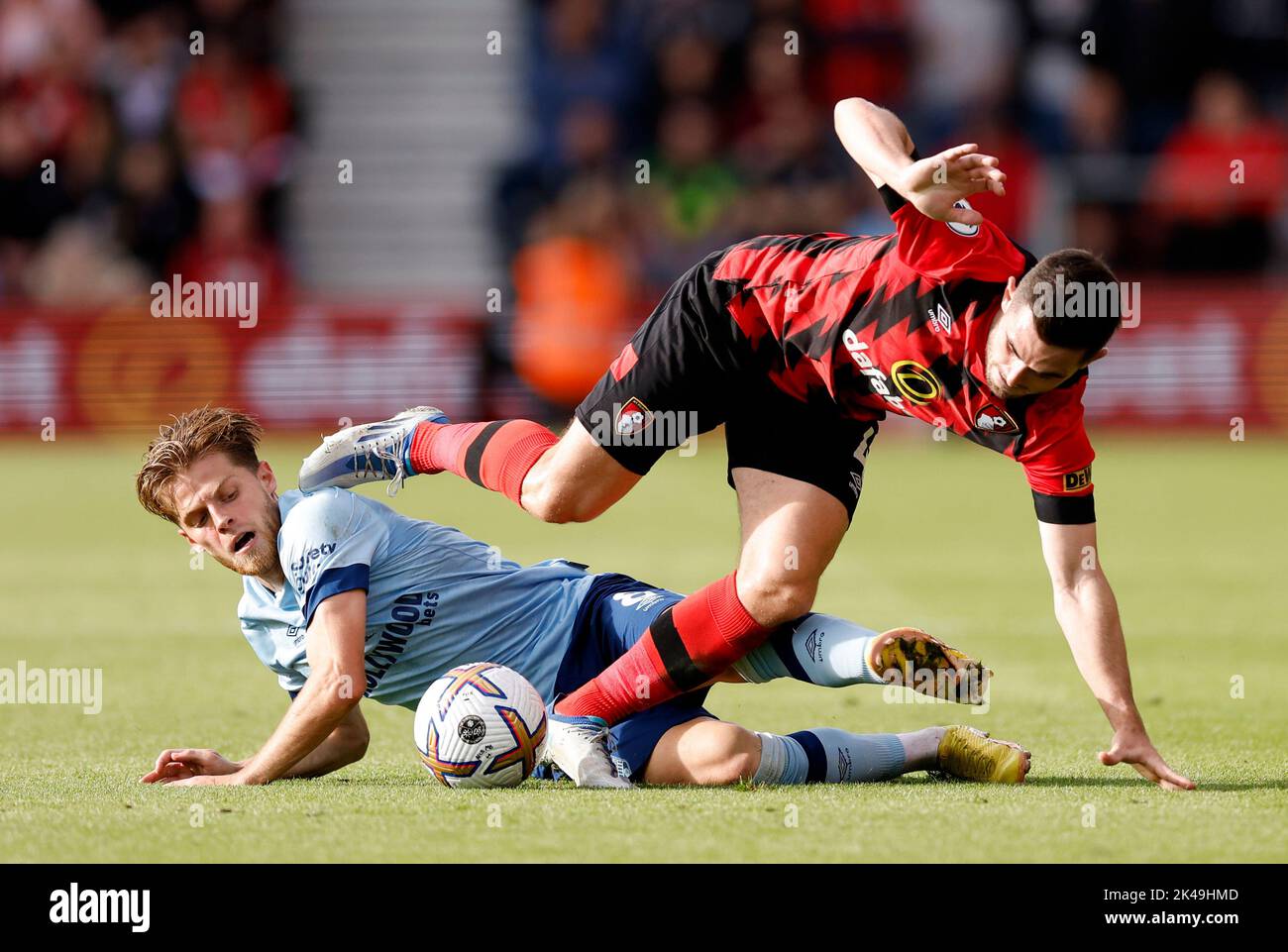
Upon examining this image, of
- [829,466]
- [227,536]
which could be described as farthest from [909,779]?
[227,536]

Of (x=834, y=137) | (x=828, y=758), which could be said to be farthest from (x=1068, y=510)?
(x=834, y=137)

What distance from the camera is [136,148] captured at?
20016 millimetres

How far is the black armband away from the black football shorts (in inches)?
24.8

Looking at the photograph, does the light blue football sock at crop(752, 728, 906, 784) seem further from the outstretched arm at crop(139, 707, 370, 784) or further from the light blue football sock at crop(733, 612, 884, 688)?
the outstretched arm at crop(139, 707, 370, 784)

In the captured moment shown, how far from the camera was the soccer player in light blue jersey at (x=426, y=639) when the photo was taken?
208 inches

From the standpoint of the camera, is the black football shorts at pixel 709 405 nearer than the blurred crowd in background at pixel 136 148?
Yes

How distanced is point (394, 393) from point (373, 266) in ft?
16.1

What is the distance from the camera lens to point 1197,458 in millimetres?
17672

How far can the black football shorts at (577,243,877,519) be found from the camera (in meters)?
5.67

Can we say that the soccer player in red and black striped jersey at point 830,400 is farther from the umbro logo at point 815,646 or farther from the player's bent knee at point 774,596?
the umbro logo at point 815,646

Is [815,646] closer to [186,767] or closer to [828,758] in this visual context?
[828,758]

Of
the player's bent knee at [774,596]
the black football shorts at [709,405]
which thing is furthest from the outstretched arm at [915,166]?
the player's bent knee at [774,596]

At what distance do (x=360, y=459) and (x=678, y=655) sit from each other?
142 centimetres

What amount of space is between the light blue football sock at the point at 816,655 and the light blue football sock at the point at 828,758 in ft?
0.58
